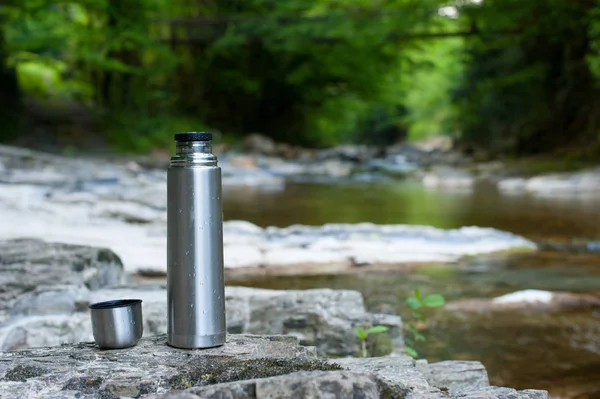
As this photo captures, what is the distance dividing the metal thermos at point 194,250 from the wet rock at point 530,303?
2117 millimetres

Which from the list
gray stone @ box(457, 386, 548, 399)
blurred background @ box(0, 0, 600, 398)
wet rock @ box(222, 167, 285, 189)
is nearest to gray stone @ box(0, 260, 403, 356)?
blurred background @ box(0, 0, 600, 398)

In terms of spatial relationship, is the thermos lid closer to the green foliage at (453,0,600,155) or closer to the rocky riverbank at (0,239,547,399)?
the rocky riverbank at (0,239,547,399)

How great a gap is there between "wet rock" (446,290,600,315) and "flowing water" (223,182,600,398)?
3.0 inches

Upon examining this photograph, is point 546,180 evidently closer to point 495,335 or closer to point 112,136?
point 495,335

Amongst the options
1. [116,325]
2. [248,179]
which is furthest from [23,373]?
[248,179]

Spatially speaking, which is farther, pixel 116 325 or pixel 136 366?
pixel 116 325

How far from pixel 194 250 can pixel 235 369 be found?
1.14 feet

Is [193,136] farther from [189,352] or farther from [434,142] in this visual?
[434,142]

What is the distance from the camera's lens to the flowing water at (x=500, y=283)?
8.77 ft

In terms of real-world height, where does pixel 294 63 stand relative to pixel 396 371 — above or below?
above

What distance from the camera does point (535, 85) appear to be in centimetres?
1675

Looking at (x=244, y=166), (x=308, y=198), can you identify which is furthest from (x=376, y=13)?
(x=308, y=198)

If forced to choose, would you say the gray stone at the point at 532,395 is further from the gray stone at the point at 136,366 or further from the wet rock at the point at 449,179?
the wet rock at the point at 449,179

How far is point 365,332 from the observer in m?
2.38
